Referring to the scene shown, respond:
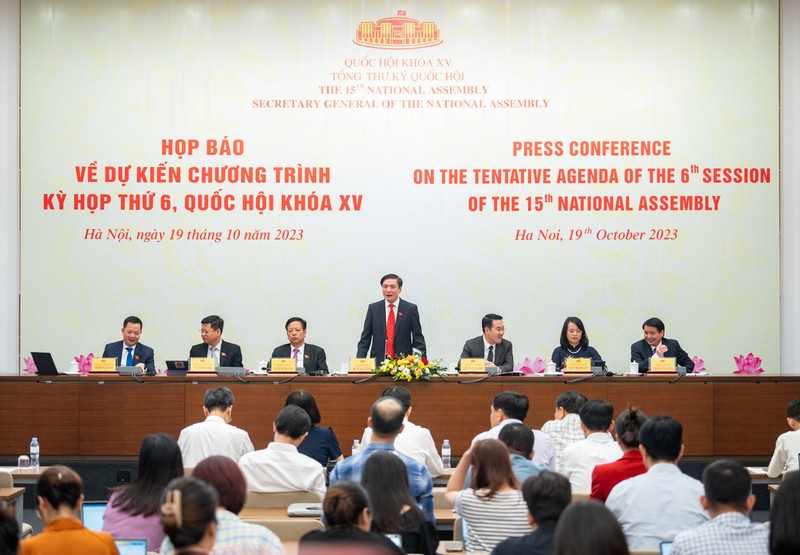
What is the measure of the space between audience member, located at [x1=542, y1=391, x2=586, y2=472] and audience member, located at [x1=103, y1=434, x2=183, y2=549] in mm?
2731

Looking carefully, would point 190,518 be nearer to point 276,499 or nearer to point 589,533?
point 589,533

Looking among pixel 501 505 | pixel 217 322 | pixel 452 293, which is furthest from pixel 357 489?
pixel 452 293

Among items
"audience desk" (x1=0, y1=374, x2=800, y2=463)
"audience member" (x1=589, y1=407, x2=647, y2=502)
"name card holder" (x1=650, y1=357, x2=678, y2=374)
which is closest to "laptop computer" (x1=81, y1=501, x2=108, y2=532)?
"audience member" (x1=589, y1=407, x2=647, y2=502)

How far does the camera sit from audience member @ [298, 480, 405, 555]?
3127mm

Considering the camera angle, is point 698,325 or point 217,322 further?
point 698,325

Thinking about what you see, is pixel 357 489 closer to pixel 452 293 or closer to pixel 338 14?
pixel 452 293

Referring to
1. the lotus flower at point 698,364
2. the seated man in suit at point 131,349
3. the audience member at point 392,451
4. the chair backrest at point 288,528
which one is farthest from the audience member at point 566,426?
the seated man in suit at point 131,349

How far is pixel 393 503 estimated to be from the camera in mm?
3992

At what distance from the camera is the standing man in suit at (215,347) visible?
8898 mm

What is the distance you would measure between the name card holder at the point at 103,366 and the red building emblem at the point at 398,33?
4014 millimetres

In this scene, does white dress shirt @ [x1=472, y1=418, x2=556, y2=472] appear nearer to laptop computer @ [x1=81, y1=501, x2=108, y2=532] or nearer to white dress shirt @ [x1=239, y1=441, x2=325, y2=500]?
white dress shirt @ [x1=239, y1=441, x2=325, y2=500]

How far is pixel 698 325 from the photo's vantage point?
9.91 m

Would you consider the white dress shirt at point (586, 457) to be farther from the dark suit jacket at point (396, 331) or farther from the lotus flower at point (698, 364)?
the lotus flower at point (698, 364)

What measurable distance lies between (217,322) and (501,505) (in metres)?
5.26
